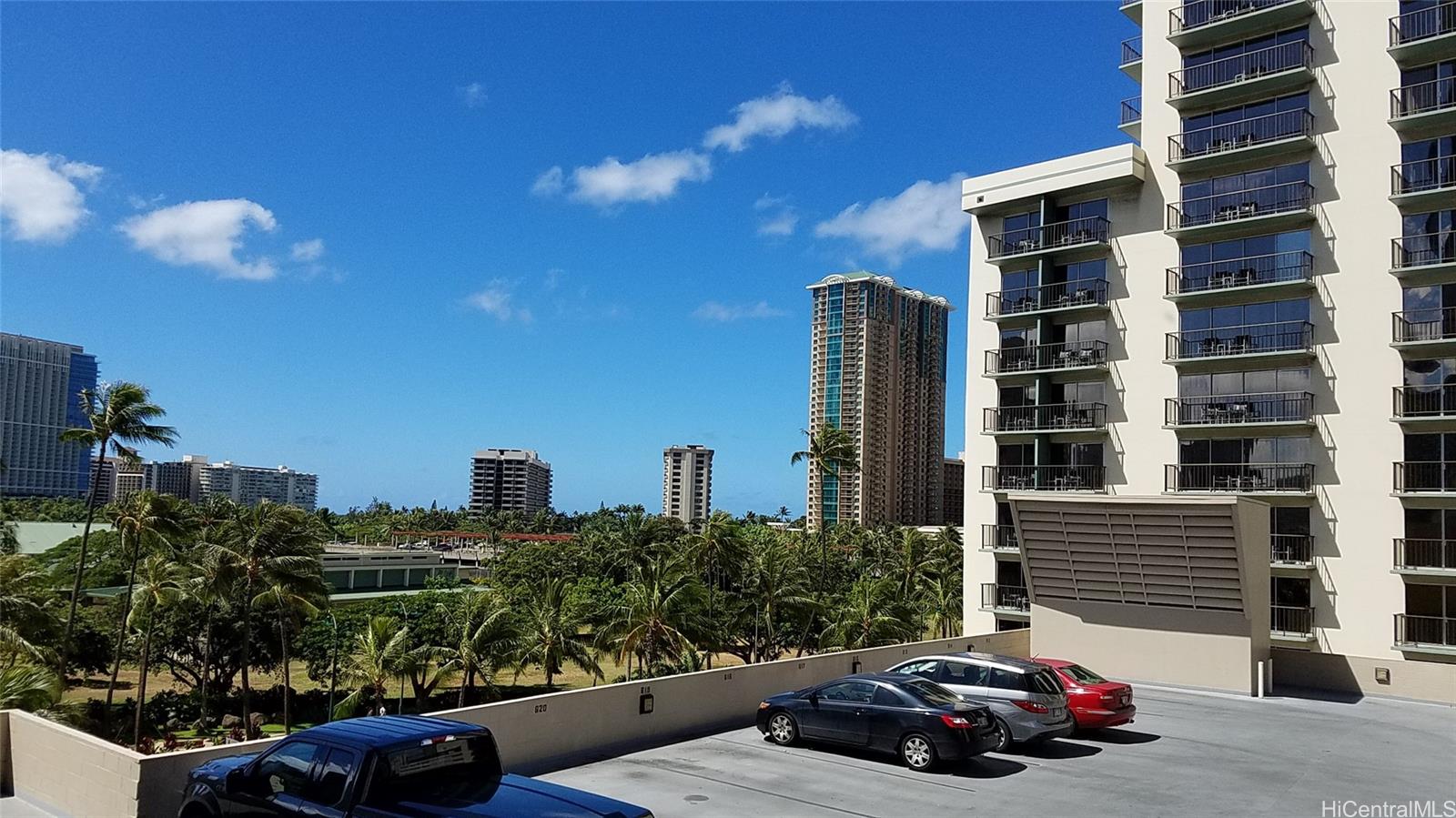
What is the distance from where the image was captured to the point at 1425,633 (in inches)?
1092

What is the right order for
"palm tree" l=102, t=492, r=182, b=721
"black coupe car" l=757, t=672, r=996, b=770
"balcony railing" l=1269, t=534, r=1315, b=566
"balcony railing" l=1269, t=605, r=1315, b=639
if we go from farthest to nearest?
"palm tree" l=102, t=492, r=182, b=721, "balcony railing" l=1269, t=534, r=1315, b=566, "balcony railing" l=1269, t=605, r=1315, b=639, "black coupe car" l=757, t=672, r=996, b=770

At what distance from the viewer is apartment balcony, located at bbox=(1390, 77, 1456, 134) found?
28500mm

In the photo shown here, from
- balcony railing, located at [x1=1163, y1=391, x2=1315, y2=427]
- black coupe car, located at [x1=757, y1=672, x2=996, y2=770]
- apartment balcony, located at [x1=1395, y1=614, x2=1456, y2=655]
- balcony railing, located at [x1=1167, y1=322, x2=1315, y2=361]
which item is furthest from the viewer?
balcony railing, located at [x1=1167, y1=322, x2=1315, y2=361]

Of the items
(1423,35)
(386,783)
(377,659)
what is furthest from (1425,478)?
(377,659)

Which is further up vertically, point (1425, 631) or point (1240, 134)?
point (1240, 134)

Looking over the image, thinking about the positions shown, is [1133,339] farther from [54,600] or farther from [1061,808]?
[54,600]

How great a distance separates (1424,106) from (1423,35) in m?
2.07

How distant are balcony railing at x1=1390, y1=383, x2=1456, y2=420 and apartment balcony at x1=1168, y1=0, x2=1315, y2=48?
12.4 m

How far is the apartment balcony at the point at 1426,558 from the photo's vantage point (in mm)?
27422

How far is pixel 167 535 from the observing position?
3841 cm

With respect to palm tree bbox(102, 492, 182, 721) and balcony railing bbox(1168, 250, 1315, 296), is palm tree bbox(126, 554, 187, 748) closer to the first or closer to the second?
palm tree bbox(102, 492, 182, 721)

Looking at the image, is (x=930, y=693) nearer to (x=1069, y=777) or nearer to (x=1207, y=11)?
(x=1069, y=777)

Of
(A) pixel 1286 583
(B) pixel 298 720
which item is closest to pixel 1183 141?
(A) pixel 1286 583
